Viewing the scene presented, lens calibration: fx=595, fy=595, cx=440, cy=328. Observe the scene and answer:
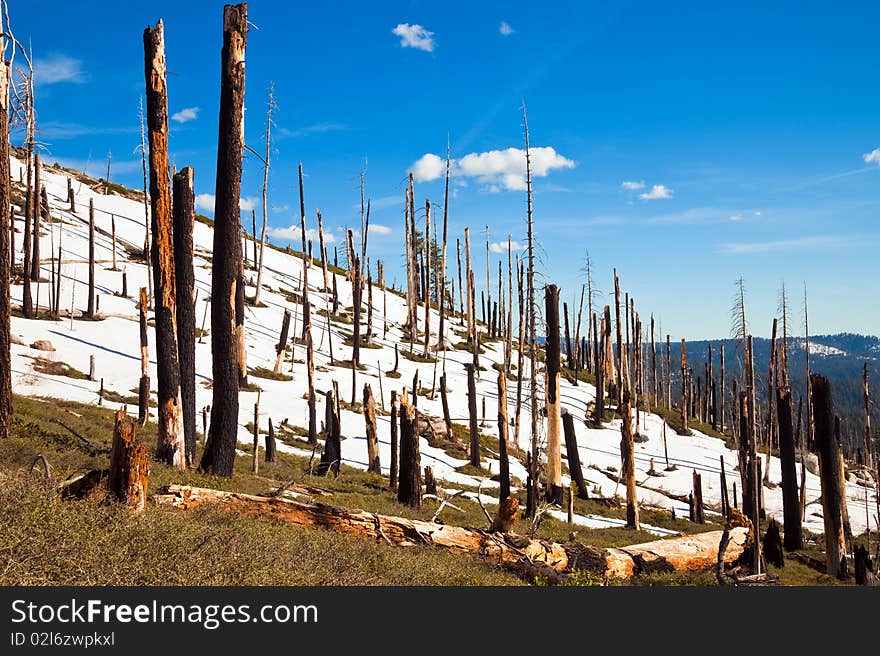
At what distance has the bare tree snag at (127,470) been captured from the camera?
6.44 metres

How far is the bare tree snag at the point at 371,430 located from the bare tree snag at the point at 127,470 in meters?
13.7

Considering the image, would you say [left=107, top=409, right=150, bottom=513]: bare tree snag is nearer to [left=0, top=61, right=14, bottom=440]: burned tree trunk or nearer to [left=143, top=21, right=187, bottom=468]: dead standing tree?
[left=143, top=21, right=187, bottom=468]: dead standing tree

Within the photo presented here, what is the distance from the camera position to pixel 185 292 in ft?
39.6

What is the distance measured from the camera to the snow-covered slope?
82.0ft

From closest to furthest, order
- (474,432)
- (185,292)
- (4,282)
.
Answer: (4,282), (185,292), (474,432)

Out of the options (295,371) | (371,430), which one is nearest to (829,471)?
(371,430)

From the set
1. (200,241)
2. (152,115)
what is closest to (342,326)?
(200,241)

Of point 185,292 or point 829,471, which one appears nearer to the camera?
point 185,292

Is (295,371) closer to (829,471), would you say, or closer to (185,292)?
(185,292)

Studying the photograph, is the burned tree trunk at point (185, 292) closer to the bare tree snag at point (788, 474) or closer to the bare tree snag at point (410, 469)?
the bare tree snag at point (410, 469)

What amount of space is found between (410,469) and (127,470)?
9.12 meters

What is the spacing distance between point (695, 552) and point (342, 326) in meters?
35.4

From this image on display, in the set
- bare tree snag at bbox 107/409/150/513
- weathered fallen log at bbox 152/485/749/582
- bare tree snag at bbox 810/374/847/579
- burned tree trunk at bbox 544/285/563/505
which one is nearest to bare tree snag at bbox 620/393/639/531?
burned tree trunk at bbox 544/285/563/505

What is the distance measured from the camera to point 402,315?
53.7m
